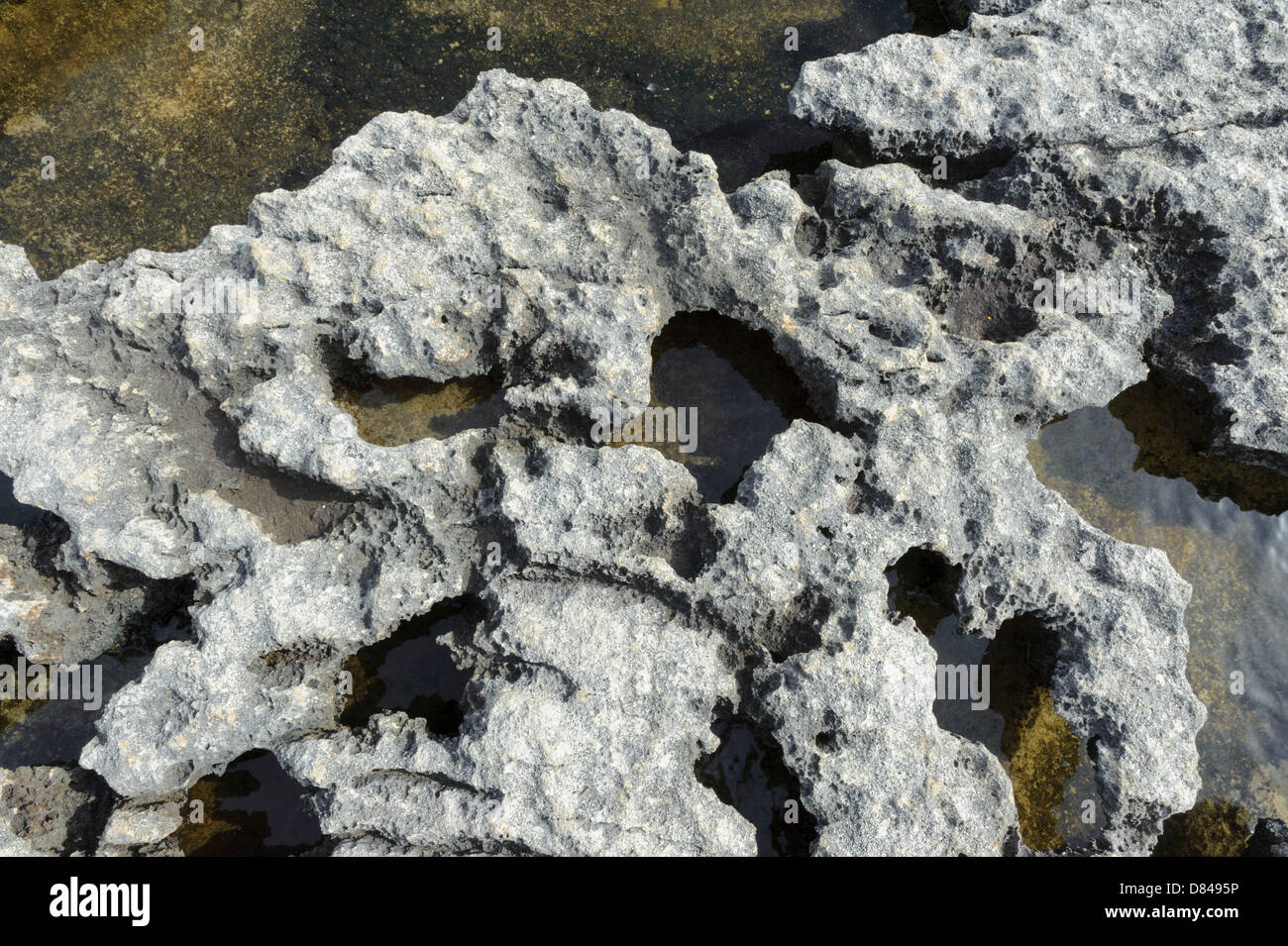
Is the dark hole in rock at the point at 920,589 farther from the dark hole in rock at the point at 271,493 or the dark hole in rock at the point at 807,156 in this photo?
the dark hole in rock at the point at 271,493

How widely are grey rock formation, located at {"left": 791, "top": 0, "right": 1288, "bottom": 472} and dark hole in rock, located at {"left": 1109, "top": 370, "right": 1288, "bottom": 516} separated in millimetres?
148

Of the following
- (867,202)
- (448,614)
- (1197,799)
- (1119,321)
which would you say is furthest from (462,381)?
(1197,799)

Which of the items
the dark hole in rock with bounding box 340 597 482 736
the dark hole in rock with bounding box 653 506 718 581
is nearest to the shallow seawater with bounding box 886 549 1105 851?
the dark hole in rock with bounding box 653 506 718 581

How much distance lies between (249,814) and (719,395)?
2.70m

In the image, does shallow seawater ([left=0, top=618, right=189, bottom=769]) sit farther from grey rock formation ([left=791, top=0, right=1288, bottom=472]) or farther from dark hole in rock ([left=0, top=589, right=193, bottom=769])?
grey rock formation ([left=791, top=0, right=1288, bottom=472])

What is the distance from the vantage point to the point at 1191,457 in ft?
Answer: 13.7

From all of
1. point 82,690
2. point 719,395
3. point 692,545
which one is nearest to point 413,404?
point 719,395

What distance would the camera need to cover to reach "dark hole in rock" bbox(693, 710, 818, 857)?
11.8ft

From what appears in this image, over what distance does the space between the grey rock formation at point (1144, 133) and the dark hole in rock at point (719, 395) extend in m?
1.17

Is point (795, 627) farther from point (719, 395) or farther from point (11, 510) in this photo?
point (11, 510)

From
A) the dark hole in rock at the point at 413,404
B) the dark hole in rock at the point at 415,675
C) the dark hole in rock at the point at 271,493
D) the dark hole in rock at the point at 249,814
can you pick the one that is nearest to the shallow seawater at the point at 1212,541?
the dark hole in rock at the point at 413,404

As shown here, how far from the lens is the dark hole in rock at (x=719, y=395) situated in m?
3.96

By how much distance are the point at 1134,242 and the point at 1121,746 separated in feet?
7.40

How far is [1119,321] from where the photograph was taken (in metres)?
3.93
